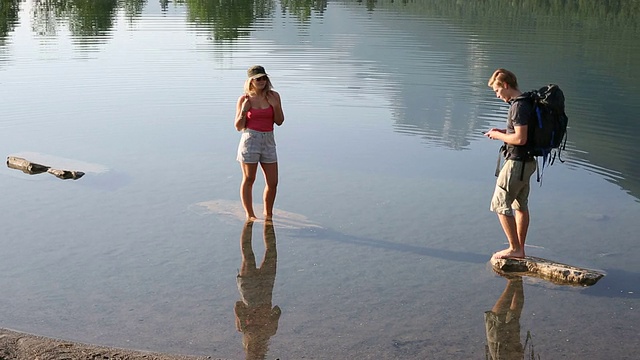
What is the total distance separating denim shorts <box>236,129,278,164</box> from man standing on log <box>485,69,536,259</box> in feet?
8.61

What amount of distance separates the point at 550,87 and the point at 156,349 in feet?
13.6

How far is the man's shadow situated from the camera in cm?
672

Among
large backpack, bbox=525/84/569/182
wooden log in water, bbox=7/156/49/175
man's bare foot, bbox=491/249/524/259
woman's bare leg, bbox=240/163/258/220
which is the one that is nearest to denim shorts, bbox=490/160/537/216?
large backpack, bbox=525/84/569/182

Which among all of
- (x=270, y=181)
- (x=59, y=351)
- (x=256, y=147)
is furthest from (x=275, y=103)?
(x=59, y=351)

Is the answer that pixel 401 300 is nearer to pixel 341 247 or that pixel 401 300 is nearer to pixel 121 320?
pixel 341 247

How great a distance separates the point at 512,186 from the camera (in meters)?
8.34

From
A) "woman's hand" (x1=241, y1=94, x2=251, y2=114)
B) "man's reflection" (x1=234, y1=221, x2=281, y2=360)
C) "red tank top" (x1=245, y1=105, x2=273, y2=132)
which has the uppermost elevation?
"woman's hand" (x1=241, y1=94, x2=251, y2=114)

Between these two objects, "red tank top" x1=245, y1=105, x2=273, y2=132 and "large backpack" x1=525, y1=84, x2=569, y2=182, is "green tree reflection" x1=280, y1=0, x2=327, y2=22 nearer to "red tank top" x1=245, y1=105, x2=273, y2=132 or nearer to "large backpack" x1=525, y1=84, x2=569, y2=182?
"red tank top" x1=245, y1=105, x2=273, y2=132

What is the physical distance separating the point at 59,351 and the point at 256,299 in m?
1.96

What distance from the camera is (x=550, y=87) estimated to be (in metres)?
7.94

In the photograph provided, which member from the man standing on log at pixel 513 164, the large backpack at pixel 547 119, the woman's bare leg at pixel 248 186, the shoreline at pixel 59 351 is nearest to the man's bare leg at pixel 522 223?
the man standing on log at pixel 513 164

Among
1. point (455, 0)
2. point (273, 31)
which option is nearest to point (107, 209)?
point (273, 31)

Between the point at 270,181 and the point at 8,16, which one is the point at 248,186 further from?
the point at 8,16

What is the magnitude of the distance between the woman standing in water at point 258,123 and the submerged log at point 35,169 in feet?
11.0
